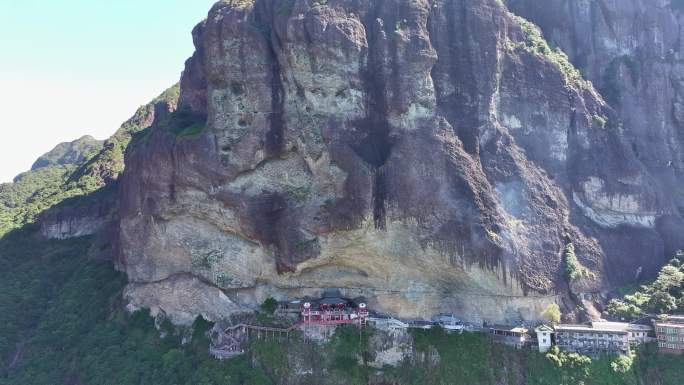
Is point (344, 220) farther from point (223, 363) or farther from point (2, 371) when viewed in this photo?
point (2, 371)

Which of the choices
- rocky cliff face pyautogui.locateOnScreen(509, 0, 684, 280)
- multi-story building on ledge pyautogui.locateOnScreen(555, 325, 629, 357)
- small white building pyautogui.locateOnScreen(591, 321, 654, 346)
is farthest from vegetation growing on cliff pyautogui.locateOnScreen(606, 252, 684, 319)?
multi-story building on ledge pyautogui.locateOnScreen(555, 325, 629, 357)

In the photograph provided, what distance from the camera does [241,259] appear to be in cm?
3647

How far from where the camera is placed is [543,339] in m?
33.3

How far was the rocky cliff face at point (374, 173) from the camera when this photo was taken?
111 ft

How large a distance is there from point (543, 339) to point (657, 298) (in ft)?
26.2

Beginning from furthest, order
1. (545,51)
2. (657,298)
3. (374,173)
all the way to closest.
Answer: (545,51), (657,298), (374,173)

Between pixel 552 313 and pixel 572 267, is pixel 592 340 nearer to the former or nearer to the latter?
pixel 552 313

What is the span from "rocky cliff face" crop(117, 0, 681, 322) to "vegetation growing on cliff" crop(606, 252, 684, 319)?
153cm

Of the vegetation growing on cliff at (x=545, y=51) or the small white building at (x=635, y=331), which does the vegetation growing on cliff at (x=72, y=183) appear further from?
the small white building at (x=635, y=331)

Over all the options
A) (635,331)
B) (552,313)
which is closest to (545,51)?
(552,313)

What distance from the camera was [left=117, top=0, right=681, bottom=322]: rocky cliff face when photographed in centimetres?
3369

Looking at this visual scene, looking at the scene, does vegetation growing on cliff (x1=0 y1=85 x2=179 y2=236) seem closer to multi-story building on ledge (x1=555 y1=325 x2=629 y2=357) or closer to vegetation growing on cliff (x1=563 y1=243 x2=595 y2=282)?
vegetation growing on cliff (x1=563 y1=243 x2=595 y2=282)

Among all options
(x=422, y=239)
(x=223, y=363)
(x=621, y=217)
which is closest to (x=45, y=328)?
(x=223, y=363)

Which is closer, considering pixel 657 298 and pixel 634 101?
pixel 657 298
